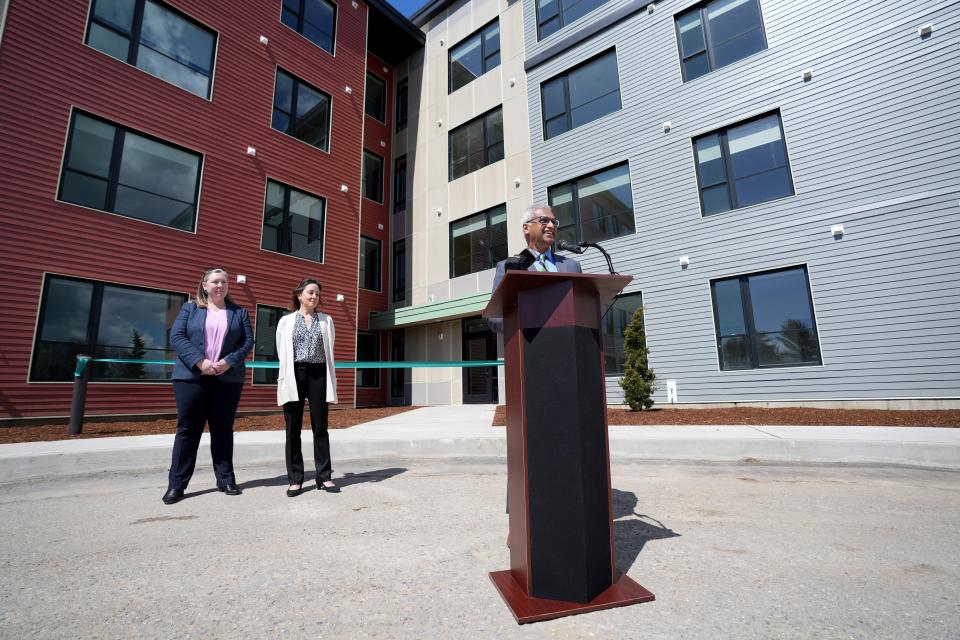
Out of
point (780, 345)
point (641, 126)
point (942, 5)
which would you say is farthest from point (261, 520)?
point (942, 5)

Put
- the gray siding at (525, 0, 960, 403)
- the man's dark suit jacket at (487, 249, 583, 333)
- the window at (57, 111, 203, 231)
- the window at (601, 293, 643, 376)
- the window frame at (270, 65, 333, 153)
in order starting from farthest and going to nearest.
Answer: the window frame at (270, 65, 333, 153) < the window at (601, 293, 643, 376) < the window at (57, 111, 203, 231) < the gray siding at (525, 0, 960, 403) < the man's dark suit jacket at (487, 249, 583, 333)

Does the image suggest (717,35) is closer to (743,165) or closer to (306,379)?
(743,165)

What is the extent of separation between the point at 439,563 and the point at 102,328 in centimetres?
1115

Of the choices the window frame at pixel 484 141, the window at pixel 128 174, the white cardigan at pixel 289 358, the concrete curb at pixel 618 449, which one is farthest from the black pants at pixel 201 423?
the window frame at pixel 484 141

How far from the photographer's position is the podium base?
1565 millimetres

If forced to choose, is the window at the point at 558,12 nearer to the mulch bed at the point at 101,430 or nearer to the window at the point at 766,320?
the window at the point at 766,320

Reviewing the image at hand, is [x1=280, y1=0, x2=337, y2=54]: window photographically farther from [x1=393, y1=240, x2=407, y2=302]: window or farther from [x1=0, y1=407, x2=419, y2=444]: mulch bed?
[x1=0, y1=407, x2=419, y2=444]: mulch bed

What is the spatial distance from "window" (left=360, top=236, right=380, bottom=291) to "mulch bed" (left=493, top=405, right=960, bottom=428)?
999 cm

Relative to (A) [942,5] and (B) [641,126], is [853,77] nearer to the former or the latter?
(A) [942,5]

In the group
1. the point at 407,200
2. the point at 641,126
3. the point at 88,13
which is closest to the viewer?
the point at 88,13

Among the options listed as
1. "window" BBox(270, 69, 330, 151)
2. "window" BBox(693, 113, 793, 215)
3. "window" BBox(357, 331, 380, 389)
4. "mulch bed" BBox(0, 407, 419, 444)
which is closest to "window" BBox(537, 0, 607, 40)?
"window" BBox(693, 113, 793, 215)

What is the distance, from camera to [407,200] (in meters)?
17.6

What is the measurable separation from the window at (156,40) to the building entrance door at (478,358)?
10177 millimetres

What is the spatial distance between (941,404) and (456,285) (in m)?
12.2
